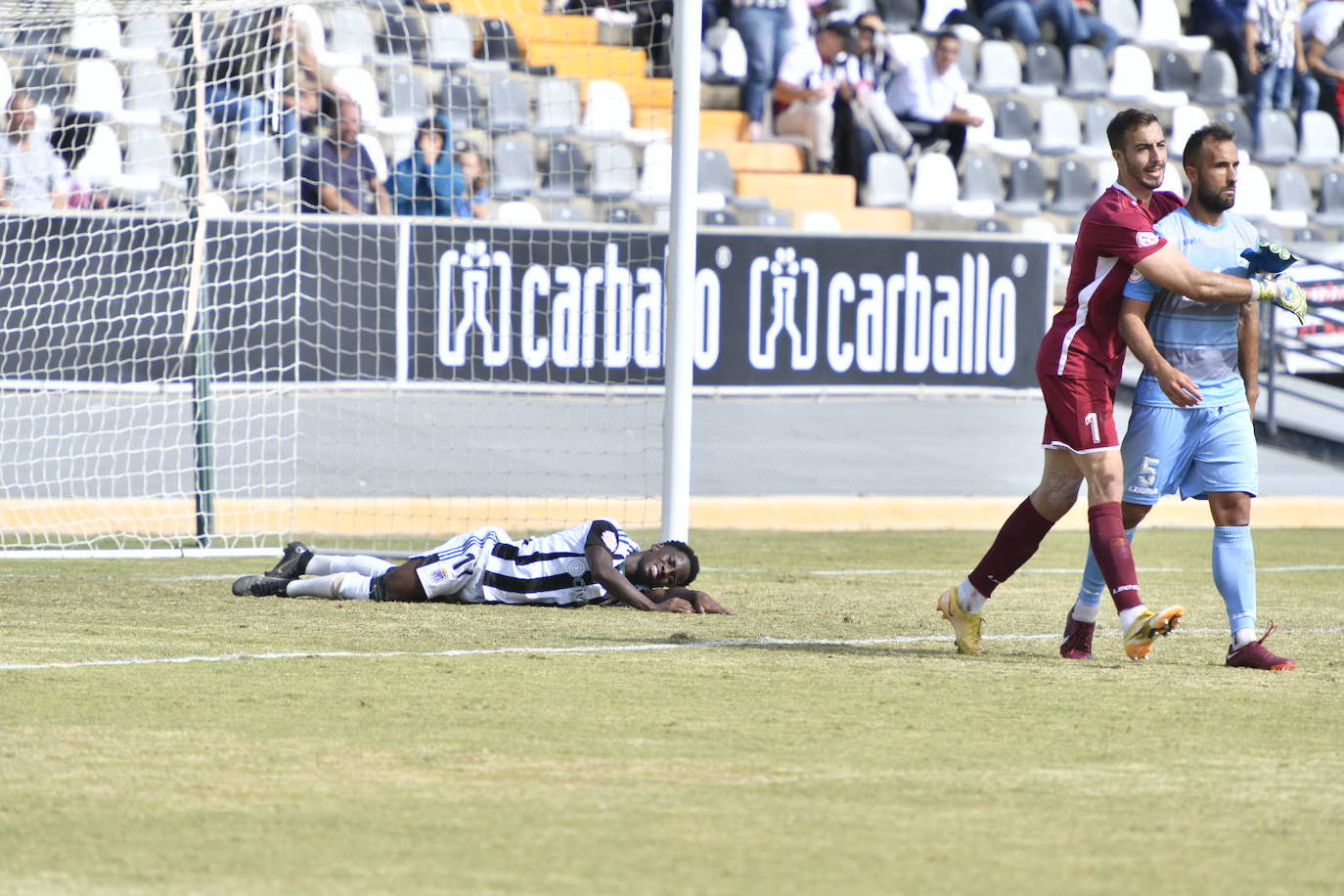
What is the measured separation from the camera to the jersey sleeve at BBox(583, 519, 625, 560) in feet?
29.1

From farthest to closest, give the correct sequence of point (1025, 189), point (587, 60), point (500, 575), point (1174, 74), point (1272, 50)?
point (1174, 74)
point (1272, 50)
point (1025, 189)
point (587, 60)
point (500, 575)

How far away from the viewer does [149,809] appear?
177 inches

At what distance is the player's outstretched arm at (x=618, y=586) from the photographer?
28.6 feet

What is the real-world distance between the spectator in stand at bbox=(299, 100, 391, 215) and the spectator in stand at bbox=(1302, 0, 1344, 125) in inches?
544

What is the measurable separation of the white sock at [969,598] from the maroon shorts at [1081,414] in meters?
0.65

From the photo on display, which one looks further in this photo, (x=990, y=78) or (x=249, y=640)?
(x=990, y=78)

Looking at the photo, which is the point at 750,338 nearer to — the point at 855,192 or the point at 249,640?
the point at 855,192

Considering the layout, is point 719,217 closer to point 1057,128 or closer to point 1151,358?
point 1057,128

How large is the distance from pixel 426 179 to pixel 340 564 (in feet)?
17.0

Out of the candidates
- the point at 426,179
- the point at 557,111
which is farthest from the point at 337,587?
the point at 557,111

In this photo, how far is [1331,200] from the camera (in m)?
22.3

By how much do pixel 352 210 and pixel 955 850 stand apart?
10.2 meters

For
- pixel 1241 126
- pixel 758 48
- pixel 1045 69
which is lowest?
pixel 1241 126

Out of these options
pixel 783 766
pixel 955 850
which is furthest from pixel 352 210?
pixel 955 850
